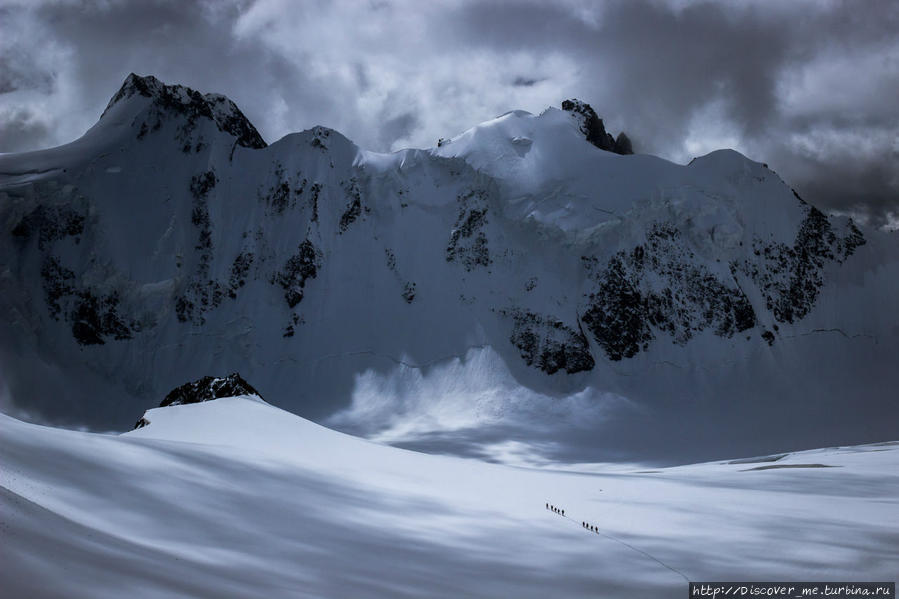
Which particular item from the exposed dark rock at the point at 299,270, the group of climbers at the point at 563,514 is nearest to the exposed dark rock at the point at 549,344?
the exposed dark rock at the point at 299,270

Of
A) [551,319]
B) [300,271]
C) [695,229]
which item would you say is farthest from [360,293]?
[695,229]

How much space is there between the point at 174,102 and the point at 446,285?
45564mm

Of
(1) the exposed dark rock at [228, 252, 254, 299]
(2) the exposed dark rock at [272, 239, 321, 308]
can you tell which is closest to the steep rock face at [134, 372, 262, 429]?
(2) the exposed dark rock at [272, 239, 321, 308]

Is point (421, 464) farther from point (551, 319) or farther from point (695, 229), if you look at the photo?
point (695, 229)

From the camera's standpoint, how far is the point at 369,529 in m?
19.5

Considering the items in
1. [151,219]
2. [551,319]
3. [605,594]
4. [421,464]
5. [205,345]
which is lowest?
[605,594]

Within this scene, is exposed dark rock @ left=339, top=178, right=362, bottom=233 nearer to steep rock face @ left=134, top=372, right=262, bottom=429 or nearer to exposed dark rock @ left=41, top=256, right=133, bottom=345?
exposed dark rock @ left=41, top=256, right=133, bottom=345

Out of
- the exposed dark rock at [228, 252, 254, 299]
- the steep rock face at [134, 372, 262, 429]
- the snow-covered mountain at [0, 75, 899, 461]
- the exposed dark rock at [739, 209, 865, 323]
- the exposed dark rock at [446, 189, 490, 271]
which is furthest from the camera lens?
the exposed dark rock at [228, 252, 254, 299]

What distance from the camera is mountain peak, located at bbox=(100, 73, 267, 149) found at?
101188mm

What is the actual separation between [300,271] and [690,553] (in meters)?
80.3

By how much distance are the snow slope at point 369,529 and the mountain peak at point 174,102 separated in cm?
8287

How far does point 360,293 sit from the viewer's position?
307 feet

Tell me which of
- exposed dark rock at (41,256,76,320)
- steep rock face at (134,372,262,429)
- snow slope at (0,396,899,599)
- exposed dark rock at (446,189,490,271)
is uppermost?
exposed dark rock at (446,189,490,271)

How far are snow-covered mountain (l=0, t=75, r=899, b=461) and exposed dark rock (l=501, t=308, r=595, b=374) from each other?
0.26 m
